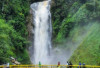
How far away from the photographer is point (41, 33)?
113 feet

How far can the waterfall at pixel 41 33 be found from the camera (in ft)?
106

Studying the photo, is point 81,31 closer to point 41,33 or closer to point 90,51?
point 90,51

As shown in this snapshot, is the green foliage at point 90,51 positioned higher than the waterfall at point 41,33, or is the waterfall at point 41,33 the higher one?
the waterfall at point 41,33

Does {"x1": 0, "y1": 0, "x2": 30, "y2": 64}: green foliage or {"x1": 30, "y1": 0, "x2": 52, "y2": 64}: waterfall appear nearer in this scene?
{"x1": 0, "y1": 0, "x2": 30, "y2": 64}: green foliage

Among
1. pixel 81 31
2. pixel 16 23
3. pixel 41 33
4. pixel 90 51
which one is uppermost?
pixel 16 23

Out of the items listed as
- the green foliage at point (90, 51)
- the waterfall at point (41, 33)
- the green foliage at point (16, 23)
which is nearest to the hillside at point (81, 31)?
the green foliage at point (90, 51)

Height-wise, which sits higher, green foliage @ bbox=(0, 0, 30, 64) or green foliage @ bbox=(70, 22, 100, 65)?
green foliage @ bbox=(0, 0, 30, 64)

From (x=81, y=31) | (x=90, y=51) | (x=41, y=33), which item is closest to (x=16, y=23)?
(x=41, y=33)

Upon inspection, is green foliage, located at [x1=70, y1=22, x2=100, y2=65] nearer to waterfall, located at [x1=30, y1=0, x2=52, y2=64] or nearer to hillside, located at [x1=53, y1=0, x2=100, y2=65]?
hillside, located at [x1=53, y1=0, x2=100, y2=65]

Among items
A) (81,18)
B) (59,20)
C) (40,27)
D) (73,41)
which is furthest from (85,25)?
(40,27)

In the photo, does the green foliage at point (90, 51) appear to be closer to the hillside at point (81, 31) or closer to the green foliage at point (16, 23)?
the hillside at point (81, 31)

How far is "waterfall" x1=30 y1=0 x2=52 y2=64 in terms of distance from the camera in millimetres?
32219

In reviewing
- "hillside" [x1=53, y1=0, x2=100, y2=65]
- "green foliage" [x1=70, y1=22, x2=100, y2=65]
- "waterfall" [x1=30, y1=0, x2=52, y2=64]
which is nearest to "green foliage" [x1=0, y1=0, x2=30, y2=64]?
"waterfall" [x1=30, y1=0, x2=52, y2=64]

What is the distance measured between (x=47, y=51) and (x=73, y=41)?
305 inches
